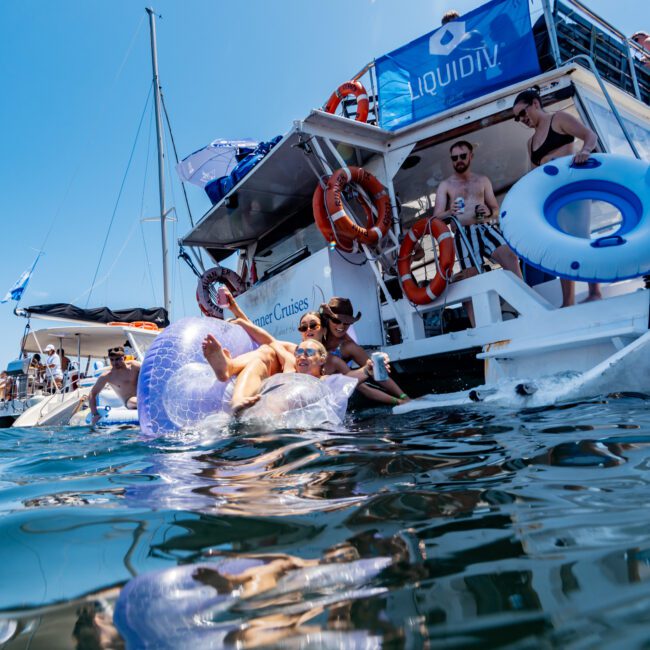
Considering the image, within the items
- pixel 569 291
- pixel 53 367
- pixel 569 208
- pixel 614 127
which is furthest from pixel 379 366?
pixel 53 367

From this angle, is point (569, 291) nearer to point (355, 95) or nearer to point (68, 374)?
point (355, 95)

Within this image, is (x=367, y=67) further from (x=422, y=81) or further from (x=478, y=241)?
(x=478, y=241)

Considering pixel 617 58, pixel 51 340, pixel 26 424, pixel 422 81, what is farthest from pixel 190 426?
pixel 51 340

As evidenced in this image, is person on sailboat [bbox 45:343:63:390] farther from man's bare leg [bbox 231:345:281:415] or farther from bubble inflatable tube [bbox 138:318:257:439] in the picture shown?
man's bare leg [bbox 231:345:281:415]

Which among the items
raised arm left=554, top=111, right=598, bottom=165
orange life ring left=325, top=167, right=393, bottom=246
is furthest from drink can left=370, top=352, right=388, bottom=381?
raised arm left=554, top=111, right=598, bottom=165

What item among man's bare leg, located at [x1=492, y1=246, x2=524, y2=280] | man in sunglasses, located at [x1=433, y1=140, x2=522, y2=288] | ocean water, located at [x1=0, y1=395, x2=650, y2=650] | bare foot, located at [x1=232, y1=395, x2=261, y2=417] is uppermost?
man in sunglasses, located at [x1=433, y1=140, x2=522, y2=288]

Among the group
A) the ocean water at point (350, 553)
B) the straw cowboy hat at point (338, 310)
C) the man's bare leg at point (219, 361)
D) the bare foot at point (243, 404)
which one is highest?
the straw cowboy hat at point (338, 310)

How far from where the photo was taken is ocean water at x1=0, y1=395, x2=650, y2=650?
0.60 meters

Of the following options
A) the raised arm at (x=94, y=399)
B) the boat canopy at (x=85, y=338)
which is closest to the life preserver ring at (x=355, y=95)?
the raised arm at (x=94, y=399)

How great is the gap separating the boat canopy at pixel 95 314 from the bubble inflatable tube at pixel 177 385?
971 cm

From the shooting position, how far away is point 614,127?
4574 millimetres

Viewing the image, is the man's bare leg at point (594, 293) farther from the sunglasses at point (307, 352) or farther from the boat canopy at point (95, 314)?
the boat canopy at point (95, 314)

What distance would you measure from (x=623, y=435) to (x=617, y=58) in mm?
5320

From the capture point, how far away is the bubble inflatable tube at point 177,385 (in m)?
3.51
